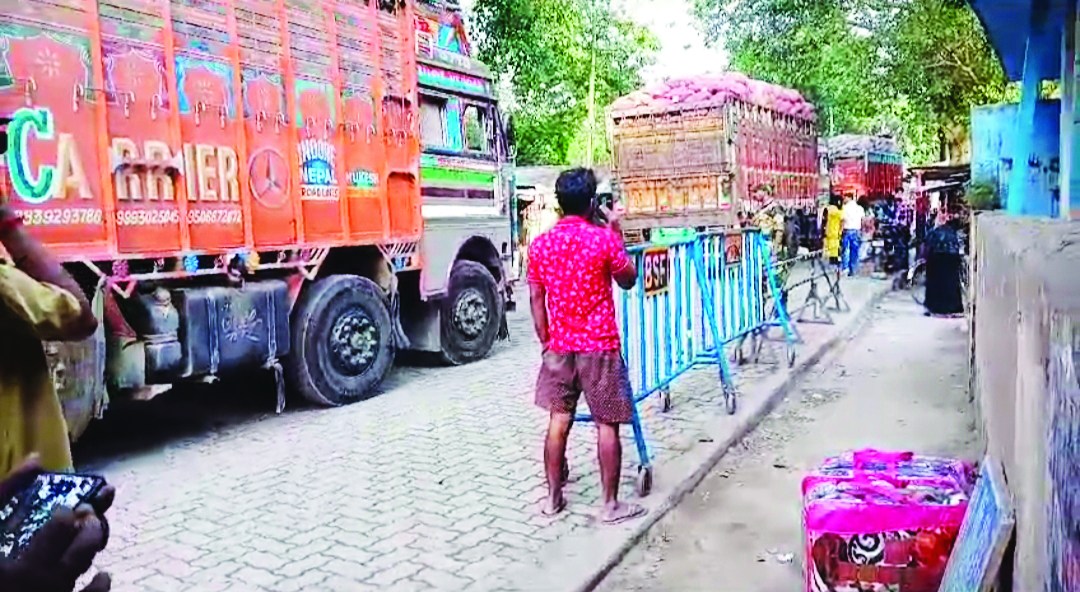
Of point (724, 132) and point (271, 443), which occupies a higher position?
point (724, 132)

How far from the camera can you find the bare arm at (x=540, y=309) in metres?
4.62

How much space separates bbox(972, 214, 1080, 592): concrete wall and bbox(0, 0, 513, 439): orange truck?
15.5 feet

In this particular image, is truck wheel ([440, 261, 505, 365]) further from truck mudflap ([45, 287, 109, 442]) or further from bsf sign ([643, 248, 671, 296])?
truck mudflap ([45, 287, 109, 442])

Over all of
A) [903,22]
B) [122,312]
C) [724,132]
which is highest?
[903,22]

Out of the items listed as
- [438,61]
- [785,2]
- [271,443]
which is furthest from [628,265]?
[785,2]

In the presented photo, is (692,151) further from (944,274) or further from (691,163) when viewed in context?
(944,274)

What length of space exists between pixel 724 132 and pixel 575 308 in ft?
35.6

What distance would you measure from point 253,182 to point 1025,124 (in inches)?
215

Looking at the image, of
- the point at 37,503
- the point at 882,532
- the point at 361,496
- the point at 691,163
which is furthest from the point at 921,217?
the point at 37,503

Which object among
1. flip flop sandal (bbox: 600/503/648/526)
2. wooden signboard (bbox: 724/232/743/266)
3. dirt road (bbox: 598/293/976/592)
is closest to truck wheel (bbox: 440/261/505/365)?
wooden signboard (bbox: 724/232/743/266)

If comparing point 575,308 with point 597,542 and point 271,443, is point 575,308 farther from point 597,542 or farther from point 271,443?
point 271,443

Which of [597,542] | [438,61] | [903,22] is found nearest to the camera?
[597,542]

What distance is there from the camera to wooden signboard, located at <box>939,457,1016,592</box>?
233cm

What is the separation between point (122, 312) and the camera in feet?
19.5
